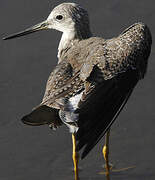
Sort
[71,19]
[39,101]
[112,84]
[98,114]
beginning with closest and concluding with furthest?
1. [98,114]
2. [112,84]
3. [71,19]
4. [39,101]

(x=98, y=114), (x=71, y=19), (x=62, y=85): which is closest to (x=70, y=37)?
(x=71, y=19)

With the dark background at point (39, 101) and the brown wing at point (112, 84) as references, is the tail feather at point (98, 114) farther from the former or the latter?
the dark background at point (39, 101)

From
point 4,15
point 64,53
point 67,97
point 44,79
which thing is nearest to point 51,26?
point 64,53

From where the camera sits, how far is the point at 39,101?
8.57 metres

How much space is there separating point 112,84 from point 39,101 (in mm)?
2380

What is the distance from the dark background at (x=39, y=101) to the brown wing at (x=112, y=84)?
1.20 metres

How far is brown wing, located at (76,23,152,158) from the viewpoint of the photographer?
6117mm

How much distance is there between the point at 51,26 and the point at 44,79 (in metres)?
1.28

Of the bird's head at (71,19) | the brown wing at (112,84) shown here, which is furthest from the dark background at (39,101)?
the bird's head at (71,19)

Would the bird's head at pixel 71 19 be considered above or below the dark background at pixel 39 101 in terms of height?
above

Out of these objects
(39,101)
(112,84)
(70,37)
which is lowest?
(39,101)

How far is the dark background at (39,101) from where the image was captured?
7.62m

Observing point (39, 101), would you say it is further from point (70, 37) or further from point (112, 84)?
point (112, 84)

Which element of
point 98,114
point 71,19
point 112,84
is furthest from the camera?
point 71,19
